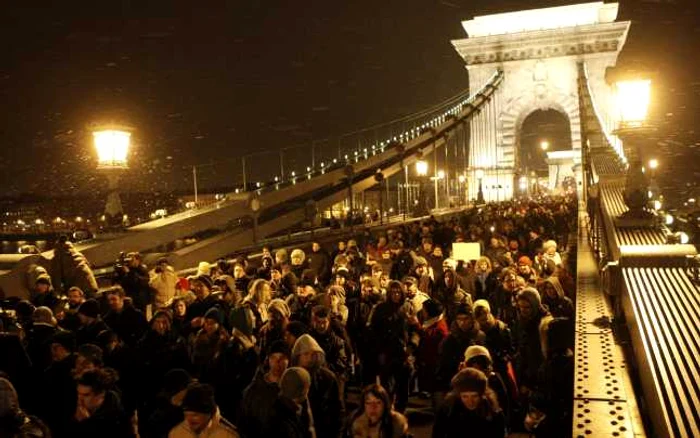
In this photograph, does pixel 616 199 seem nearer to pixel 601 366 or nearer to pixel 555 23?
pixel 601 366

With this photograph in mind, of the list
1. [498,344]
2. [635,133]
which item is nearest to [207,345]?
[498,344]

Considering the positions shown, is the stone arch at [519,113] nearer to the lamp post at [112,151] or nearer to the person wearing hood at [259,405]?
the lamp post at [112,151]

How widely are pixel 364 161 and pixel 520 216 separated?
6087 millimetres

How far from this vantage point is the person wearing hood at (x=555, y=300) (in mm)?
6484

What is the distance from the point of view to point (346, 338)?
5969 millimetres

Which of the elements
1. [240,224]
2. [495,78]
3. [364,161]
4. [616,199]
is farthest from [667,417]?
[495,78]

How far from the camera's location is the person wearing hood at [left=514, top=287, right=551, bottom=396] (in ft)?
19.0

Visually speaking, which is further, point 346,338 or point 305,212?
point 305,212

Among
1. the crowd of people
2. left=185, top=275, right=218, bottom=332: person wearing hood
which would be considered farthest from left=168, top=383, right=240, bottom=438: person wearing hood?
left=185, top=275, right=218, bottom=332: person wearing hood

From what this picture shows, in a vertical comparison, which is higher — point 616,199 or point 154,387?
point 616,199

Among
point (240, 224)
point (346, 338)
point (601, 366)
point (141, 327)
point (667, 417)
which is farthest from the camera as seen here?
point (240, 224)

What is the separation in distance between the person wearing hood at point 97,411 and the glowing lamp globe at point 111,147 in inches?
257

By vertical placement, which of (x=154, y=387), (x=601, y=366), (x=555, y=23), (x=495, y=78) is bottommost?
(x=154, y=387)

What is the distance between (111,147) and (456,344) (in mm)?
6604
